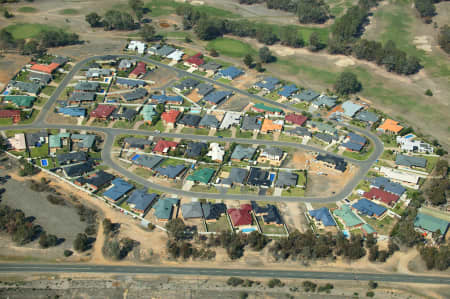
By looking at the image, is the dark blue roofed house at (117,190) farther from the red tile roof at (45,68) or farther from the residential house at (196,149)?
the red tile roof at (45,68)

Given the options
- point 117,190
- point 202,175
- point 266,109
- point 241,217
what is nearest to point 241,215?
point 241,217

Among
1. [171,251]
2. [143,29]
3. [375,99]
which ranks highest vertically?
[143,29]

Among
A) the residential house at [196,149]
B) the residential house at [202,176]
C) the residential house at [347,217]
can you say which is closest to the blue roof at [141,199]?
the residential house at [202,176]

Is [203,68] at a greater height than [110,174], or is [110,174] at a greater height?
[203,68]

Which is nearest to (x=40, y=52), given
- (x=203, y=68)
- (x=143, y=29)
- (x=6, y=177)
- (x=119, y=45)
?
(x=119, y=45)

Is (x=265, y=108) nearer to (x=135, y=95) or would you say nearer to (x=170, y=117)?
(x=170, y=117)

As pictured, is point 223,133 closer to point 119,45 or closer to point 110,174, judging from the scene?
point 110,174
